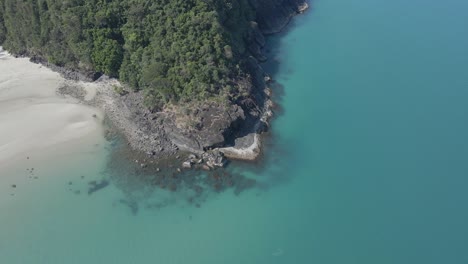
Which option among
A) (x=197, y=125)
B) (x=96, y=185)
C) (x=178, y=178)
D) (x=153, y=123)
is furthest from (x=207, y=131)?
(x=96, y=185)

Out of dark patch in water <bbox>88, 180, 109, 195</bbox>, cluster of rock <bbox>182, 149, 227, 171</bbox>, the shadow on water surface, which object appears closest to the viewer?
the shadow on water surface

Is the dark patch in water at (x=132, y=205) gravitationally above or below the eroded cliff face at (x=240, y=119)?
below

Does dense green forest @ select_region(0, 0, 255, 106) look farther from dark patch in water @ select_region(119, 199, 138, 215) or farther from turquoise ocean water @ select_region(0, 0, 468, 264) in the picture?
dark patch in water @ select_region(119, 199, 138, 215)

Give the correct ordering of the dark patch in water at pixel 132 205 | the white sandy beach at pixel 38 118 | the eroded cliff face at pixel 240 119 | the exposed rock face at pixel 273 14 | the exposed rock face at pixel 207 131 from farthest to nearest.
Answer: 1. the exposed rock face at pixel 273 14
2. the white sandy beach at pixel 38 118
3. the eroded cliff face at pixel 240 119
4. the exposed rock face at pixel 207 131
5. the dark patch in water at pixel 132 205

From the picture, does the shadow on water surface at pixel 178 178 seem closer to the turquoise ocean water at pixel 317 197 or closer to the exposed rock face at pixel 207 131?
the turquoise ocean water at pixel 317 197

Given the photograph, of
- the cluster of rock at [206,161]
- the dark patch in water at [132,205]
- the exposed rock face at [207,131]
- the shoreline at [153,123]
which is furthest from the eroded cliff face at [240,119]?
the dark patch in water at [132,205]

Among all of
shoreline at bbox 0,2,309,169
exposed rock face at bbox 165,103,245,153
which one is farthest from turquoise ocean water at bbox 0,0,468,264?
exposed rock face at bbox 165,103,245,153

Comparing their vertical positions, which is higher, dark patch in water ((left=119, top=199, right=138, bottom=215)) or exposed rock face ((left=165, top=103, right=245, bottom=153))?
exposed rock face ((left=165, top=103, right=245, bottom=153))
